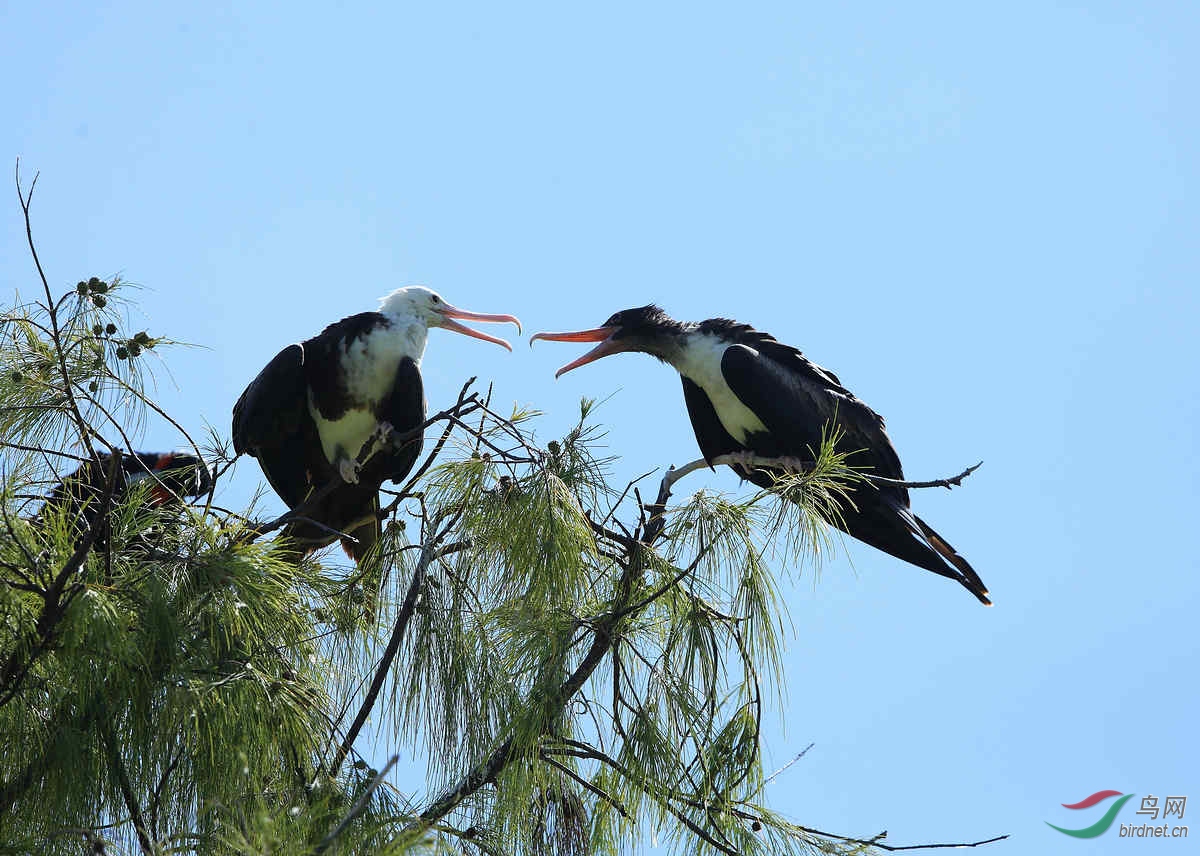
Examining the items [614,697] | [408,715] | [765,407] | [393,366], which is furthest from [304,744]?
[765,407]

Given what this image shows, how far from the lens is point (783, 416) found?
4.29 metres

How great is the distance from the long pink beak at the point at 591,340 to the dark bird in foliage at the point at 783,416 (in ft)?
0.56

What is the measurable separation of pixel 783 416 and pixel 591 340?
3.11 ft

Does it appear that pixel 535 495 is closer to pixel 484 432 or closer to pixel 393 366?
pixel 484 432

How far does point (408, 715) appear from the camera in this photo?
2.91 m

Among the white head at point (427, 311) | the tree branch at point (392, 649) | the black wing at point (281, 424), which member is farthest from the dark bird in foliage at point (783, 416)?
the tree branch at point (392, 649)

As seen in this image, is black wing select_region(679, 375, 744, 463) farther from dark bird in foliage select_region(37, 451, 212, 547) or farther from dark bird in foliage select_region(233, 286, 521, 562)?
dark bird in foliage select_region(37, 451, 212, 547)

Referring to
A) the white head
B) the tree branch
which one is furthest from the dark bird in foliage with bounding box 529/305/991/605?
the tree branch

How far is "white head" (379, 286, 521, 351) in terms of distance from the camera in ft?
14.6

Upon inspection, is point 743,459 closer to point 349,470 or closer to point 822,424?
point 822,424

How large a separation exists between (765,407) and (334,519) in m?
1.39

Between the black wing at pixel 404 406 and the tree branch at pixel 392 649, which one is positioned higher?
the black wing at pixel 404 406

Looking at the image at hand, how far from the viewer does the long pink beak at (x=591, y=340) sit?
4887 mm

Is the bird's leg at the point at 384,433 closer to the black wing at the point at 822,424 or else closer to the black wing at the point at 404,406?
the black wing at the point at 404,406
